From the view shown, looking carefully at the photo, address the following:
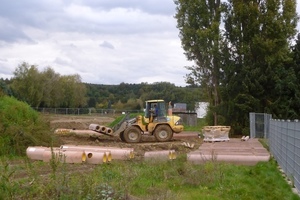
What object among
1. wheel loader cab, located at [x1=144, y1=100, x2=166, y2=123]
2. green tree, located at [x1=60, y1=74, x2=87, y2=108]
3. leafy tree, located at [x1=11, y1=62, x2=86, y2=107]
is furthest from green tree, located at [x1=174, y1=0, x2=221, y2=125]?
green tree, located at [x1=60, y1=74, x2=87, y2=108]

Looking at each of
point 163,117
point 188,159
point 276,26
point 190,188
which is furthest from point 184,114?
point 190,188

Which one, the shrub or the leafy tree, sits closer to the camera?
the shrub

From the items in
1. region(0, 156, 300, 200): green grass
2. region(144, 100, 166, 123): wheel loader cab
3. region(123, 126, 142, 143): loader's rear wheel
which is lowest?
region(0, 156, 300, 200): green grass

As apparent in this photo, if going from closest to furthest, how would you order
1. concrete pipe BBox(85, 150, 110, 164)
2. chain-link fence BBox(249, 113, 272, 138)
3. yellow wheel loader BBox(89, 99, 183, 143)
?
concrete pipe BBox(85, 150, 110, 164)
yellow wheel loader BBox(89, 99, 183, 143)
chain-link fence BBox(249, 113, 272, 138)

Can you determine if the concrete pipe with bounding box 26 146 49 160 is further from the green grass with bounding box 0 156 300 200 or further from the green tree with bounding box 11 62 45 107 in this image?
the green tree with bounding box 11 62 45 107

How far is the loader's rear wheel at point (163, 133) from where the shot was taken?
113 feet

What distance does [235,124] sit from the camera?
4500 cm

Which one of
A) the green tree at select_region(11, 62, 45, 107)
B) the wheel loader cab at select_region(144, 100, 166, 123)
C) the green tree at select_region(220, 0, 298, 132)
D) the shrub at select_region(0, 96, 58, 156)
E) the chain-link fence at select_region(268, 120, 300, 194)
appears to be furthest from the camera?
the green tree at select_region(11, 62, 45, 107)

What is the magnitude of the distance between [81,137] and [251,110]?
1546cm

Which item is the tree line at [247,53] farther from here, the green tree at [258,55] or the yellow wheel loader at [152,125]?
the yellow wheel loader at [152,125]

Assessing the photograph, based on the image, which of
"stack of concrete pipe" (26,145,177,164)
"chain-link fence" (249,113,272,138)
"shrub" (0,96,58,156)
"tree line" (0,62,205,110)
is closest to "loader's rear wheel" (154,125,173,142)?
"chain-link fence" (249,113,272,138)

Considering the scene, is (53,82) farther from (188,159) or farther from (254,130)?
(188,159)

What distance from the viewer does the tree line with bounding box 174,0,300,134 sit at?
4266cm

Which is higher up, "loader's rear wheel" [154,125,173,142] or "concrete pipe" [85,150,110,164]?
"loader's rear wheel" [154,125,173,142]
